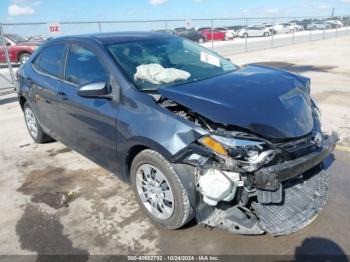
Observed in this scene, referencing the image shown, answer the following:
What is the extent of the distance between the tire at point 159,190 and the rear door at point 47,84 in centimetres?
176

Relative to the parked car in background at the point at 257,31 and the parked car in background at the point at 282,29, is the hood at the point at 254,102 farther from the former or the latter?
the parked car in background at the point at 282,29

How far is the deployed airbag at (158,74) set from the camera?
3378 millimetres

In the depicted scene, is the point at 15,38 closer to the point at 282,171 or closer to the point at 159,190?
the point at 159,190

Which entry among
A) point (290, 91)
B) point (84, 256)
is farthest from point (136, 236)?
point (290, 91)

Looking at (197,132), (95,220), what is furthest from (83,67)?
(197,132)

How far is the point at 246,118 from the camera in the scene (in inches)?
107

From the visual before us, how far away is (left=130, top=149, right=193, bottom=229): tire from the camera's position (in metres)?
2.83

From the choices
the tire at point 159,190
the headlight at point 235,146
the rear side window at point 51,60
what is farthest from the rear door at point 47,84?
the headlight at point 235,146

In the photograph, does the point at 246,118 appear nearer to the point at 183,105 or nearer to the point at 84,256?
the point at 183,105

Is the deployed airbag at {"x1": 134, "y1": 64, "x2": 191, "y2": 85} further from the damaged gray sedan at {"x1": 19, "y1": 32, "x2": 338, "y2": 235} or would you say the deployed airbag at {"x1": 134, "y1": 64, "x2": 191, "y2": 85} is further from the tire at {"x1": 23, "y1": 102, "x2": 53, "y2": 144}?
the tire at {"x1": 23, "y1": 102, "x2": 53, "y2": 144}

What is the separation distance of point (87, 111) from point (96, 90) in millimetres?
472

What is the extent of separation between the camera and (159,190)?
3100 mm

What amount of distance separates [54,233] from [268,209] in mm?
1972

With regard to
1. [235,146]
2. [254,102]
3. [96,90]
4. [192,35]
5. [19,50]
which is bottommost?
[192,35]
